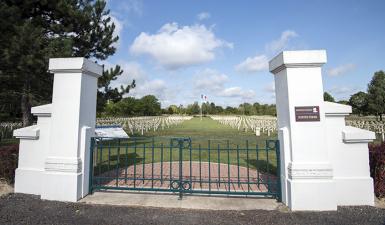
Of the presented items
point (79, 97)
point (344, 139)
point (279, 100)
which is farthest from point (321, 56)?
point (79, 97)

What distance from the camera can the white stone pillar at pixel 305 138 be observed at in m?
3.97

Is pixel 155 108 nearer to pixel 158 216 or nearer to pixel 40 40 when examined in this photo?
pixel 40 40

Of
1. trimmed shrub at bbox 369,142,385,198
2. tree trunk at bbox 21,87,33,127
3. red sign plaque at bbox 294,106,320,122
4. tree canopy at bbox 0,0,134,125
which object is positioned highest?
tree canopy at bbox 0,0,134,125

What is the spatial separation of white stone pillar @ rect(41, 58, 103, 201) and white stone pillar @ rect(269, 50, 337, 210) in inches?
155

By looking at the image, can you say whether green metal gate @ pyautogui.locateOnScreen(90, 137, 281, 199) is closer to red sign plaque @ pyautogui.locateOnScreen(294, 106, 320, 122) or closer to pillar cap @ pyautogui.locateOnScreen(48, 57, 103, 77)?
red sign plaque @ pyautogui.locateOnScreen(294, 106, 320, 122)

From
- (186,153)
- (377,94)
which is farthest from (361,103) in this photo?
(186,153)

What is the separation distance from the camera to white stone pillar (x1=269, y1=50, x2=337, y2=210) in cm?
397

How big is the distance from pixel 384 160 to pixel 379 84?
135 feet

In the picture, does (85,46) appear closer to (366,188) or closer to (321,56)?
(321,56)

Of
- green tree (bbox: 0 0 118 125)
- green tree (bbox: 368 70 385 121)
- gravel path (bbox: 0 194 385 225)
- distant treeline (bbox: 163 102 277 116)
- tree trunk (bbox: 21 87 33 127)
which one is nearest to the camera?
gravel path (bbox: 0 194 385 225)

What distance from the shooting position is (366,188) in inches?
165

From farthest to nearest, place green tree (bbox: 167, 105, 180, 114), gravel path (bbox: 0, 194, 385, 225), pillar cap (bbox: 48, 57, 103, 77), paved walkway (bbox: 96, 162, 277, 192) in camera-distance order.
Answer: green tree (bbox: 167, 105, 180, 114)
paved walkway (bbox: 96, 162, 277, 192)
pillar cap (bbox: 48, 57, 103, 77)
gravel path (bbox: 0, 194, 385, 225)

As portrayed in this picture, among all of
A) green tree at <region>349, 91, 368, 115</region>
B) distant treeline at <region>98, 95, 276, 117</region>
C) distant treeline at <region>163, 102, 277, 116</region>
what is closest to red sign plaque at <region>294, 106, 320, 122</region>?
distant treeline at <region>98, 95, 276, 117</region>

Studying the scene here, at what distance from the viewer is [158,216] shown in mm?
3756
